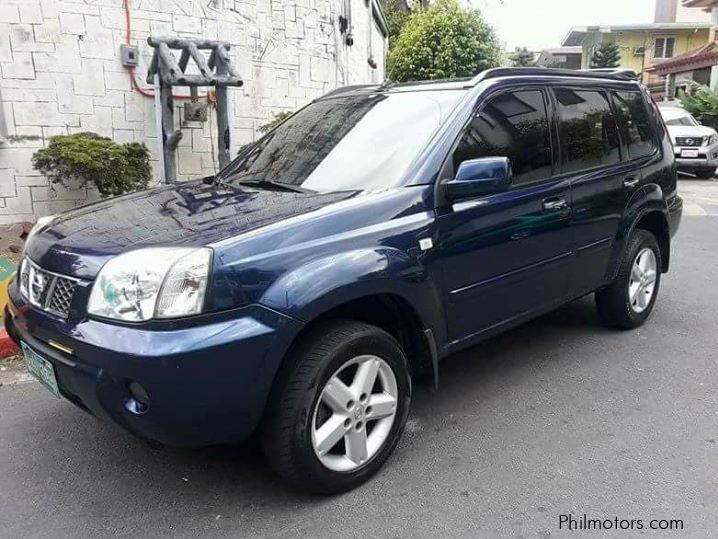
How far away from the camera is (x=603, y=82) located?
4484 millimetres

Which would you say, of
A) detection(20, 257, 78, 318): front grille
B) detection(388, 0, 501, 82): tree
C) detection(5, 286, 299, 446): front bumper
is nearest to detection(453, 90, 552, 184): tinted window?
detection(5, 286, 299, 446): front bumper

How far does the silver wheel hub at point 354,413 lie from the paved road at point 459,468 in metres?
0.18

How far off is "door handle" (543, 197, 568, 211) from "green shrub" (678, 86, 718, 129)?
19.6 meters

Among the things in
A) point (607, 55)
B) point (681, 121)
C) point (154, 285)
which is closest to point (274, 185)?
point (154, 285)

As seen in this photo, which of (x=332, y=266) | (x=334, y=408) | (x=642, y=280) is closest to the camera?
(x=332, y=266)

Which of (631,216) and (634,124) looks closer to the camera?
(631,216)

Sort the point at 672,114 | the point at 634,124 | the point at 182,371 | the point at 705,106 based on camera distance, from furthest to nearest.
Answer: the point at 705,106 → the point at 672,114 → the point at 634,124 → the point at 182,371

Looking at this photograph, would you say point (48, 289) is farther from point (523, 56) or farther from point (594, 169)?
point (523, 56)

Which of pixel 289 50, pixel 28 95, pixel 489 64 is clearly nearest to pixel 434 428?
pixel 28 95

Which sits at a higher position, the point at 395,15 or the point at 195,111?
the point at 395,15

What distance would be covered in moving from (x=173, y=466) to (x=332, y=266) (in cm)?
130

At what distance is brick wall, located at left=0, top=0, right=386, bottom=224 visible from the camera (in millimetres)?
7098

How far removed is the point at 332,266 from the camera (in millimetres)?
2625

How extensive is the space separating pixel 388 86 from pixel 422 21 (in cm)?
1364
